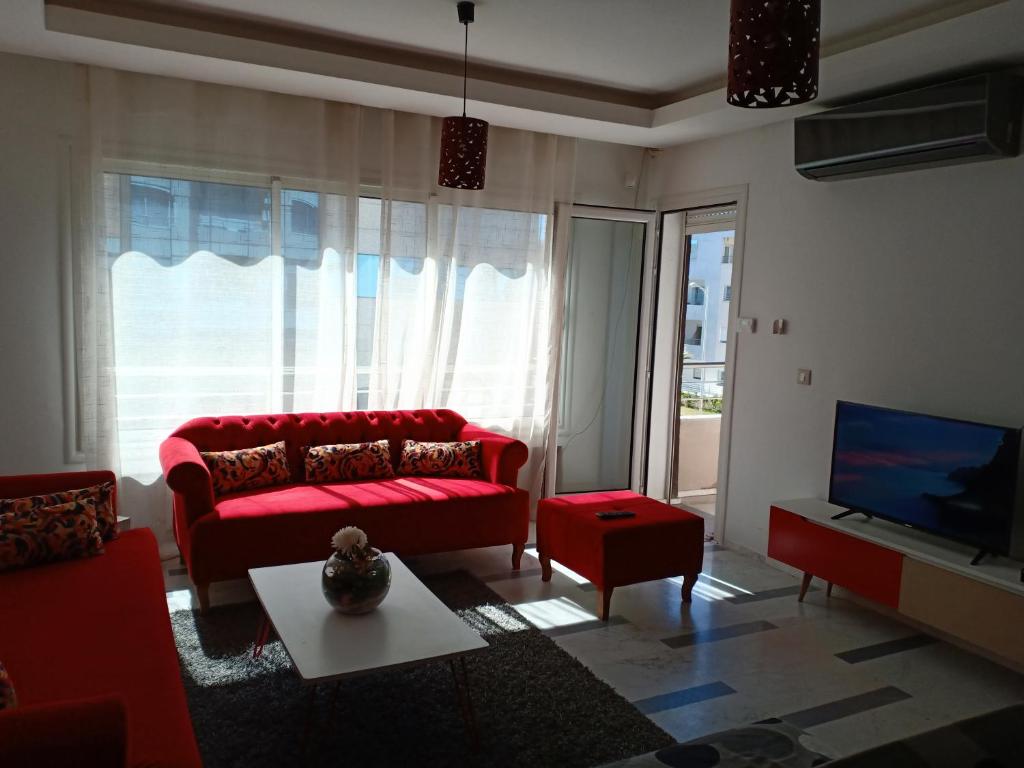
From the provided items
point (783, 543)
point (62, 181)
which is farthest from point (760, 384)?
point (62, 181)

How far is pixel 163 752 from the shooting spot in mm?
1975

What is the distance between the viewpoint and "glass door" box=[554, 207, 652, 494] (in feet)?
20.1

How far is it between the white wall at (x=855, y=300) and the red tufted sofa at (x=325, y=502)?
1.57 metres

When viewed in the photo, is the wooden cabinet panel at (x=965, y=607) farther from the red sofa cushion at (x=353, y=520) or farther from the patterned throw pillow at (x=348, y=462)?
the patterned throw pillow at (x=348, y=462)

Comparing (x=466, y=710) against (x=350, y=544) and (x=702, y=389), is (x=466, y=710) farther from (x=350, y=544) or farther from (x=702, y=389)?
(x=702, y=389)

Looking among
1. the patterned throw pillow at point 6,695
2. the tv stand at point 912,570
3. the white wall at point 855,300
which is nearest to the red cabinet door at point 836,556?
the tv stand at point 912,570

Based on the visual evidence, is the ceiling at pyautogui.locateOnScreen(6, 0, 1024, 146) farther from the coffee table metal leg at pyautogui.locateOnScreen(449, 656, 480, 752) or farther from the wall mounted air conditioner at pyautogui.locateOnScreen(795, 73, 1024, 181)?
the coffee table metal leg at pyautogui.locateOnScreen(449, 656, 480, 752)

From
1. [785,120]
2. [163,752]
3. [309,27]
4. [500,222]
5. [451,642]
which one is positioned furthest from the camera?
[500,222]

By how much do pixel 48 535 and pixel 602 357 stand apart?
4050 mm

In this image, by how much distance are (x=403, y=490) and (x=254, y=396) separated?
1176 millimetres

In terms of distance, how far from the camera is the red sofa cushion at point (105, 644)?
209 cm

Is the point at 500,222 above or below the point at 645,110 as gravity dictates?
below

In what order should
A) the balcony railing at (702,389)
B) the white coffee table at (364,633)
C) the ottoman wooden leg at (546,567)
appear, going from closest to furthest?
the white coffee table at (364,633) → the ottoman wooden leg at (546,567) → the balcony railing at (702,389)

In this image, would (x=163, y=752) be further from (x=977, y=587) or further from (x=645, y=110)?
(x=645, y=110)
